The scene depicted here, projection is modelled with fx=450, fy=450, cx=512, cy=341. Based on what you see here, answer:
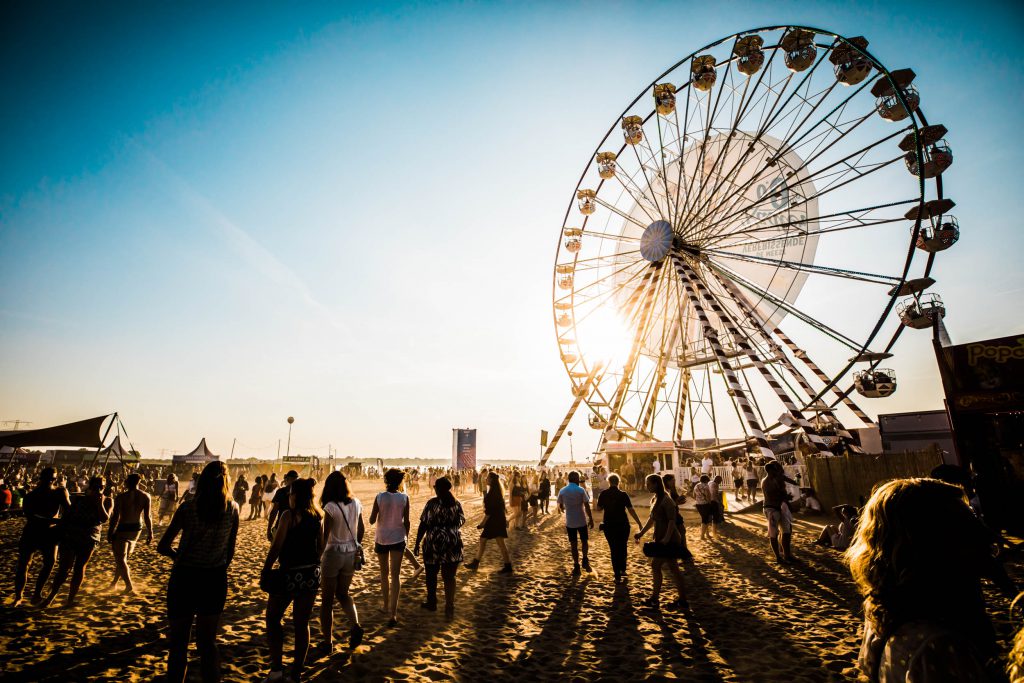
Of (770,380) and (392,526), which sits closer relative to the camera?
(392,526)

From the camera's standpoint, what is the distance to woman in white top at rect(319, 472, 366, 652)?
5.11 meters

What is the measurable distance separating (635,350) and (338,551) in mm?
22475

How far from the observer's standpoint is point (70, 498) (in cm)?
715

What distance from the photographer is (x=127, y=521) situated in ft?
23.6

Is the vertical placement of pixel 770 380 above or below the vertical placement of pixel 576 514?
above

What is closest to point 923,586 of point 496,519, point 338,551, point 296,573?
point 296,573

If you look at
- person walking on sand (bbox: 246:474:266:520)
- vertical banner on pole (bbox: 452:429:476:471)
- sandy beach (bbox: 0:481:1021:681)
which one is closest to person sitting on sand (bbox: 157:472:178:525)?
person walking on sand (bbox: 246:474:266:520)

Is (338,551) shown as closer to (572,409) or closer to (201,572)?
(201,572)

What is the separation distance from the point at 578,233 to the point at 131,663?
995 inches

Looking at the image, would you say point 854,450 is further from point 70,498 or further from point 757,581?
point 70,498

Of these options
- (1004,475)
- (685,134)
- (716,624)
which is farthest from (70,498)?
(685,134)

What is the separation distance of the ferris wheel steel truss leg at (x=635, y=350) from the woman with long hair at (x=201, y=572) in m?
22.1

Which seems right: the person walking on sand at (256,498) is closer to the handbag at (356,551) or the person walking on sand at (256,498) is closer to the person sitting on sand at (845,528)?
the handbag at (356,551)

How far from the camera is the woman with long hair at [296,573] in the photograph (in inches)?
164
